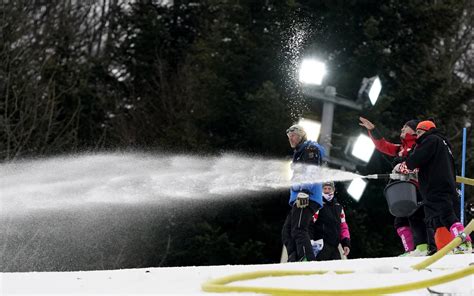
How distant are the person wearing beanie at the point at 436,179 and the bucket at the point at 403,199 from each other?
370 millimetres

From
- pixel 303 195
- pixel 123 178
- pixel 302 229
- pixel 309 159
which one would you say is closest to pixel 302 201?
pixel 303 195

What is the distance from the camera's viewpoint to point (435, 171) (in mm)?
8250

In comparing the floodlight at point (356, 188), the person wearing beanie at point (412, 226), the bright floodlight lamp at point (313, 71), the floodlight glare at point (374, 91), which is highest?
the bright floodlight lamp at point (313, 71)

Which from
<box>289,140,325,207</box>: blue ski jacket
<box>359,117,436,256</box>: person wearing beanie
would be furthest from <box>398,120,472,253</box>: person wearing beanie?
<box>289,140,325,207</box>: blue ski jacket

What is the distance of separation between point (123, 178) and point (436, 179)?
769cm

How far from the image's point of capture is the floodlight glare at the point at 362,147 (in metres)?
14.2

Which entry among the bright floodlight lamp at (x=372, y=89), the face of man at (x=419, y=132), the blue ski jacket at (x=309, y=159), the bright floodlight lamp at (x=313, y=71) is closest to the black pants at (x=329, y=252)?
the blue ski jacket at (x=309, y=159)

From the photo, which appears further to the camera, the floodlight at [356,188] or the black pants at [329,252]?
the floodlight at [356,188]

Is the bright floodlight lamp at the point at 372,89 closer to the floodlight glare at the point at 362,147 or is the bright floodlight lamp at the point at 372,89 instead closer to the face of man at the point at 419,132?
the floodlight glare at the point at 362,147

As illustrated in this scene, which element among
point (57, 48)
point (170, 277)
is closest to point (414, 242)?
point (170, 277)

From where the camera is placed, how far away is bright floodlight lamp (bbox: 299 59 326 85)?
1401cm

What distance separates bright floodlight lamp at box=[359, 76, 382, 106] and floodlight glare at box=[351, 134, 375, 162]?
0.62 metres

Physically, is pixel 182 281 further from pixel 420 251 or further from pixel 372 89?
pixel 372 89

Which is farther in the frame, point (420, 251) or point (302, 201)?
point (302, 201)
